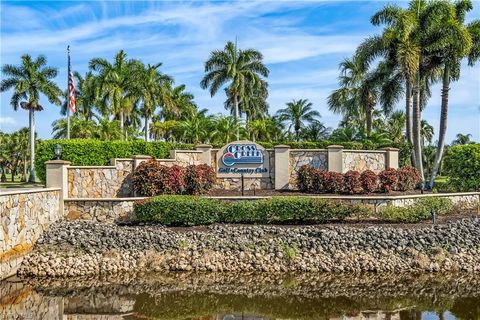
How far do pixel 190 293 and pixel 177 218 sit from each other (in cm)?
409

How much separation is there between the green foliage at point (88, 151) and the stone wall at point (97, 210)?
5.84 meters

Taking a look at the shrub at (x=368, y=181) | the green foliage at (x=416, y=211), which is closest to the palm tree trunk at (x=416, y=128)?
the shrub at (x=368, y=181)

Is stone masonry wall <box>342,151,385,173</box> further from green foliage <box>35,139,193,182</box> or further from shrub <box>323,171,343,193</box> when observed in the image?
green foliage <box>35,139,193,182</box>

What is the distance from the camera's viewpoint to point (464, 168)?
24172 millimetres

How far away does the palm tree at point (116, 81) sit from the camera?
42.9 metres

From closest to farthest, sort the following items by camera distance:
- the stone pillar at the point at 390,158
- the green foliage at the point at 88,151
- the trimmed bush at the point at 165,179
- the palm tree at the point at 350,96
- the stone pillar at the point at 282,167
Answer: the trimmed bush at the point at 165,179
the green foliage at the point at 88,151
the stone pillar at the point at 282,167
the stone pillar at the point at 390,158
the palm tree at the point at 350,96

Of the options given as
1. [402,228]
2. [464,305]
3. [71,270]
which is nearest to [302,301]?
[464,305]

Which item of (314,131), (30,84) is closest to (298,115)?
(314,131)

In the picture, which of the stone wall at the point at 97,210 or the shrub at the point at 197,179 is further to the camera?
the shrub at the point at 197,179

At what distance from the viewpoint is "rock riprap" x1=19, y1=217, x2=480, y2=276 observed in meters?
14.7

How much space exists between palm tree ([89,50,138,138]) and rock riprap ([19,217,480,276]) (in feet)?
93.7

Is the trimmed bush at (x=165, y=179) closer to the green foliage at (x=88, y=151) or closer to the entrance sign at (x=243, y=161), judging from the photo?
the entrance sign at (x=243, y=161)

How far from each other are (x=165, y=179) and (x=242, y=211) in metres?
4.10

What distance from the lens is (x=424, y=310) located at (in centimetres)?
1128
